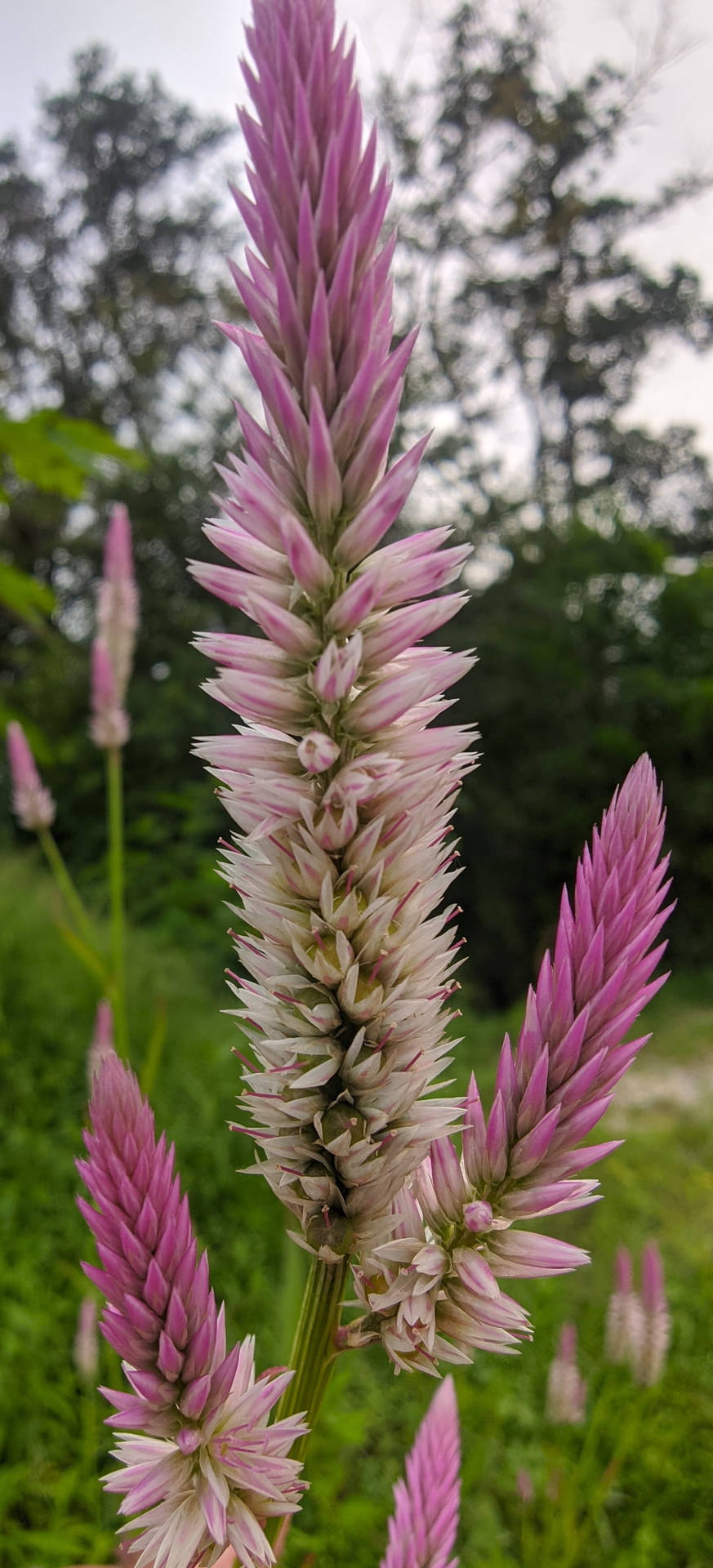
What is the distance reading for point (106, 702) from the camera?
99.4 inches

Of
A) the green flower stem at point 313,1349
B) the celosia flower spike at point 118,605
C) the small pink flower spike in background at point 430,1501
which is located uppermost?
the celosia flower spike at point 118,605

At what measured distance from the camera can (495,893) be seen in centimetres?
1273

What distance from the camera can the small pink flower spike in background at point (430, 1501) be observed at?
2.18 feet

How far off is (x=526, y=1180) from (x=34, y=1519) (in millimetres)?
3312

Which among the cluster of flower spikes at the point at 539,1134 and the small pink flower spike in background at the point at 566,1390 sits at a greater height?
the cluster of flower spikes at the point at 539,1134

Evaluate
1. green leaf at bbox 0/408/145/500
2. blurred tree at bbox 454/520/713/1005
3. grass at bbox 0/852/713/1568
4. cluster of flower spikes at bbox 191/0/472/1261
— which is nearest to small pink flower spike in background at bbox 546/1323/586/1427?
grass at bbox 0/852/713/1568

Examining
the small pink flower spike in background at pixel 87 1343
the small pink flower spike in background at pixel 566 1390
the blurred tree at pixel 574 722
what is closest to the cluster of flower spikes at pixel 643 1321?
the small pink flower spike in background at pixel 566 1390

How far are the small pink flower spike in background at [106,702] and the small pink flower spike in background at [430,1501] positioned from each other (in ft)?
6.40

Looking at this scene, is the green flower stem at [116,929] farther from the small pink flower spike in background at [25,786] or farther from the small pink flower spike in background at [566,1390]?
the small pink flower spike in background at [566,1390]

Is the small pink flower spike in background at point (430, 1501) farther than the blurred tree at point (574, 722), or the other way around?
the blurred tree at point (574, 722)

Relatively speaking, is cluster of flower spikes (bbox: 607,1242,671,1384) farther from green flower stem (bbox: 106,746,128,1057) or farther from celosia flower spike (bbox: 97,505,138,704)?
celosia flower spike (bbox: 97,505,138,704)

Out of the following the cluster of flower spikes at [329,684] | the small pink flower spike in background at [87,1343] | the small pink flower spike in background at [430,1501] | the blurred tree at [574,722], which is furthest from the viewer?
the blurred tree at [574,722]

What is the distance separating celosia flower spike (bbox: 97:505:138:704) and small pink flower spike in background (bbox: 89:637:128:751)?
0.01 meters

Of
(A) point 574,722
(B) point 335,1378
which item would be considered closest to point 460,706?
(A) point 574,722
